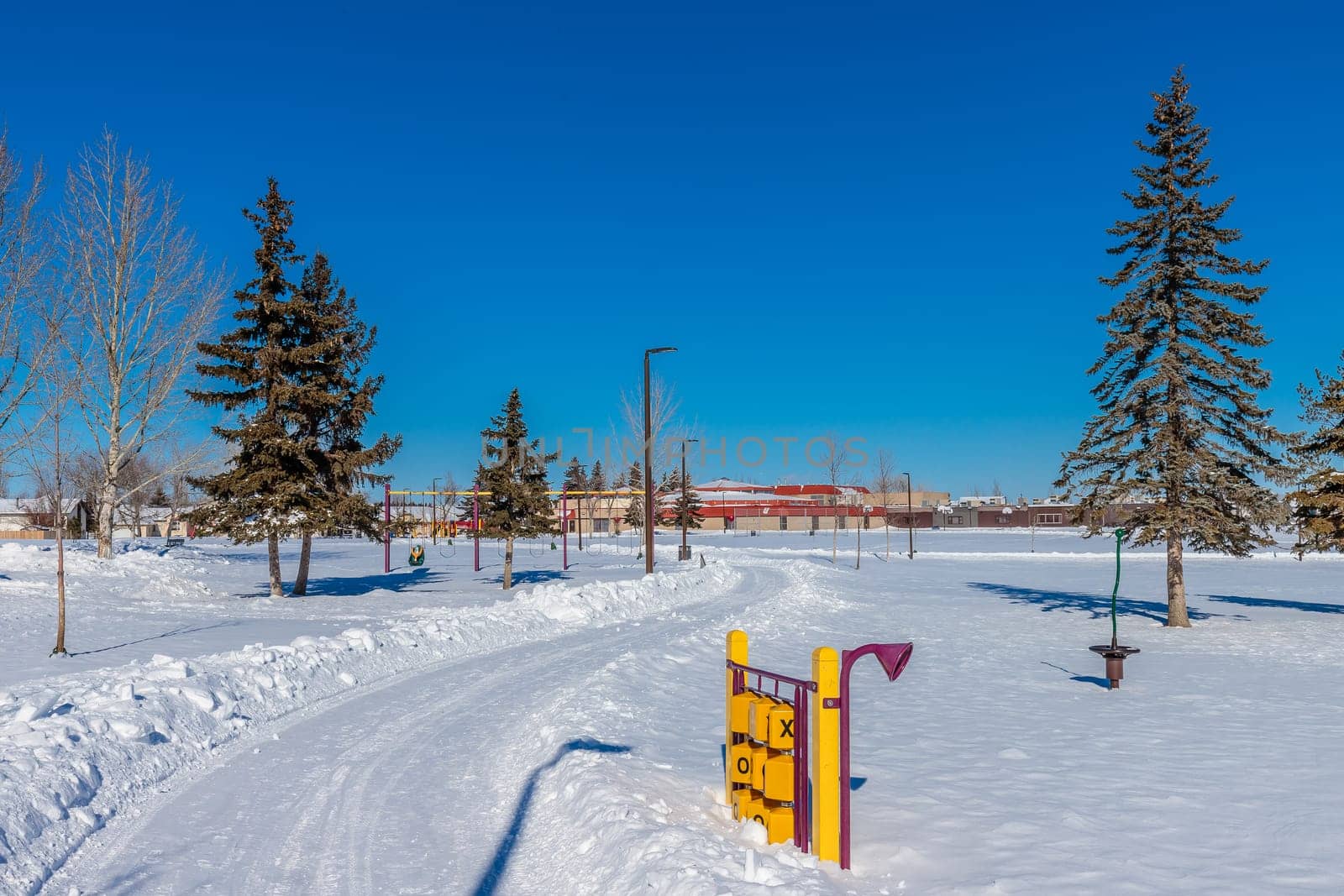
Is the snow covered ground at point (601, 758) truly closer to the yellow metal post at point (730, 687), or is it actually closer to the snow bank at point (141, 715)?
the snow bank at point (141, 715)

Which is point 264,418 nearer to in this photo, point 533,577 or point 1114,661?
point 533,577

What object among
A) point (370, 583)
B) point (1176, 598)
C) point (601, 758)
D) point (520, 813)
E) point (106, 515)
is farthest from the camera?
point (370, 583)

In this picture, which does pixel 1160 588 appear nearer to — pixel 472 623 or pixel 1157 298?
pixel 1157 298


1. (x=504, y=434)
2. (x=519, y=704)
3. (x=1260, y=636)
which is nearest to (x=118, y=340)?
(x=504, y=434)

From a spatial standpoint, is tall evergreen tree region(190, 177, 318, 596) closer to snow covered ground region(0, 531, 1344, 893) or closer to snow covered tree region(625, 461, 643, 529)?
snow covered ground region(0, 531, 1344, 893)

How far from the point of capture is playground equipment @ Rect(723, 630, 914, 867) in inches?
225

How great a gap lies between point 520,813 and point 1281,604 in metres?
26.9

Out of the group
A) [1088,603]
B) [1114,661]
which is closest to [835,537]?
[1088,603]

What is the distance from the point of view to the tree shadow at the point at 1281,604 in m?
24.2

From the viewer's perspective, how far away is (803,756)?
236 inches

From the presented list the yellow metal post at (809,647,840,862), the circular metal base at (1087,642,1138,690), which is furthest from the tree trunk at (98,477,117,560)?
the yellow metal post at (809,647,840,862)

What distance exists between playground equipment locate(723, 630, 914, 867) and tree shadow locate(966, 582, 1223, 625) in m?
18.6

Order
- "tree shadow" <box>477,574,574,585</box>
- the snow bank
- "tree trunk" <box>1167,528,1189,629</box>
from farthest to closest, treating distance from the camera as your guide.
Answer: "tree shadow" <box>477,574,574,585</box>, "tree trunk" <box>1167,528,1189,629</box>, the snow bank

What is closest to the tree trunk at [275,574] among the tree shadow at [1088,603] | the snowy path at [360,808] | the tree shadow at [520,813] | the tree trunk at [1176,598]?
the snowy path at [360,808]
